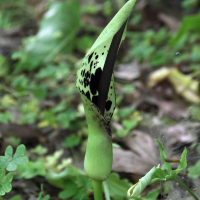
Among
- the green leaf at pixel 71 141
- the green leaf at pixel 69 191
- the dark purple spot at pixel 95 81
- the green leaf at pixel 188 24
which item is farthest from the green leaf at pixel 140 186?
the green leaf at pixel 188 24

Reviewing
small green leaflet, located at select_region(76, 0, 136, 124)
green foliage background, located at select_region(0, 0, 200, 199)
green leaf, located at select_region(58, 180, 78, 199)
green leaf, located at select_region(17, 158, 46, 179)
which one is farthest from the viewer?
green foliage background, located at select_region(0, 0, 200, 199)

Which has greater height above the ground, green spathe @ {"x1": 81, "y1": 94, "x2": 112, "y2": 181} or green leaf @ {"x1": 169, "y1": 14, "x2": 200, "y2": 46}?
green spathe @ {"x1": 81, "y1": 94, "x2": 112, "y2": 181}

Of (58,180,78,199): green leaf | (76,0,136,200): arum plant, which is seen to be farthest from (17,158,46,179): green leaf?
(76,0,136,200): arum plant

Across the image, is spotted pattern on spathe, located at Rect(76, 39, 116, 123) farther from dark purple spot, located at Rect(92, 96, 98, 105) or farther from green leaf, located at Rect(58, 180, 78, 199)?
green leaf, located at Rect(58, 180, 78, 199)

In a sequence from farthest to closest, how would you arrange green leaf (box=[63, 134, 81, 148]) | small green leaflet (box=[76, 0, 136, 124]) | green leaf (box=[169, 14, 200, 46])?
1. green leaf (box=[169, 14, 200, 46])
2. green leaf (box=[63, 134, 81, 148])
3. small green leaflet (box=[76, 0, 136, 124])

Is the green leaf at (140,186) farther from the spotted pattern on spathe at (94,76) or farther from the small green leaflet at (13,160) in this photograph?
the small green leaflet at (13,160)

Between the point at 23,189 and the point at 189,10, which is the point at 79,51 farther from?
the point at 23,189

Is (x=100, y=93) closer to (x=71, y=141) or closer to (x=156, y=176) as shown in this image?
(x=156, y=176)

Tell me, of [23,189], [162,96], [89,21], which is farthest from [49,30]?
[23,189]
